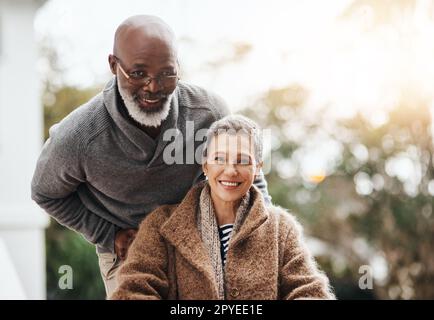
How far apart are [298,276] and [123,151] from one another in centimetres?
43

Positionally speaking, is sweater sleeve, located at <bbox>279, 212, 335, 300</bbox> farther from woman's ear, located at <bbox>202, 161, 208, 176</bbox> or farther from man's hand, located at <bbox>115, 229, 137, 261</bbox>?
man's hand, located at <bbox>115, 229, 137, 261</bbox>

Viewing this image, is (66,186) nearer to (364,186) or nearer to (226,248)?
(226,248)

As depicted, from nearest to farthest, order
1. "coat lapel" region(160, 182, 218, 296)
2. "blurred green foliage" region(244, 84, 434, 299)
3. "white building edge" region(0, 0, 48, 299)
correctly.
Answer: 1. "coat lapel" region(160, 182, 218, 296)
2. "white building edge" region(0, 0, 48, 299)
3. "blurred green foliage" region(244, 84, 434, 299)

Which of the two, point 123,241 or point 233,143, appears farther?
point 123,241

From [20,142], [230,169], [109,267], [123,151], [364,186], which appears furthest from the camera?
[364,186]

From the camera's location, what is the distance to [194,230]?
1.20m

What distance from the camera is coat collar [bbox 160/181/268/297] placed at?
1167 mm

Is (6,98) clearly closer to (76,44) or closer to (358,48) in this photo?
(76,44)

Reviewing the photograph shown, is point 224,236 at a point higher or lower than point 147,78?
lower

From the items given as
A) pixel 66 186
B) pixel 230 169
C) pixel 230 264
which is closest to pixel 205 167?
pixel 230 169

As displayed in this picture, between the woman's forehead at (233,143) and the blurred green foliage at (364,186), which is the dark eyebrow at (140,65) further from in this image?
the blurred green foliage at (364,186)

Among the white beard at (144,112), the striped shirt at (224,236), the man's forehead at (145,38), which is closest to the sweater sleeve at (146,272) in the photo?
the striped shirt at (224,236)

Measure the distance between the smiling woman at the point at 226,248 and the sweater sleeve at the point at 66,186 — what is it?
0.66 ft

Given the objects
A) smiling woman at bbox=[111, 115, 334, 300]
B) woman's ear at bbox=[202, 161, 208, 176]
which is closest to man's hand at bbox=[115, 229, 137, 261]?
smiling woman at bbox=[111, 115, 334, 300]
